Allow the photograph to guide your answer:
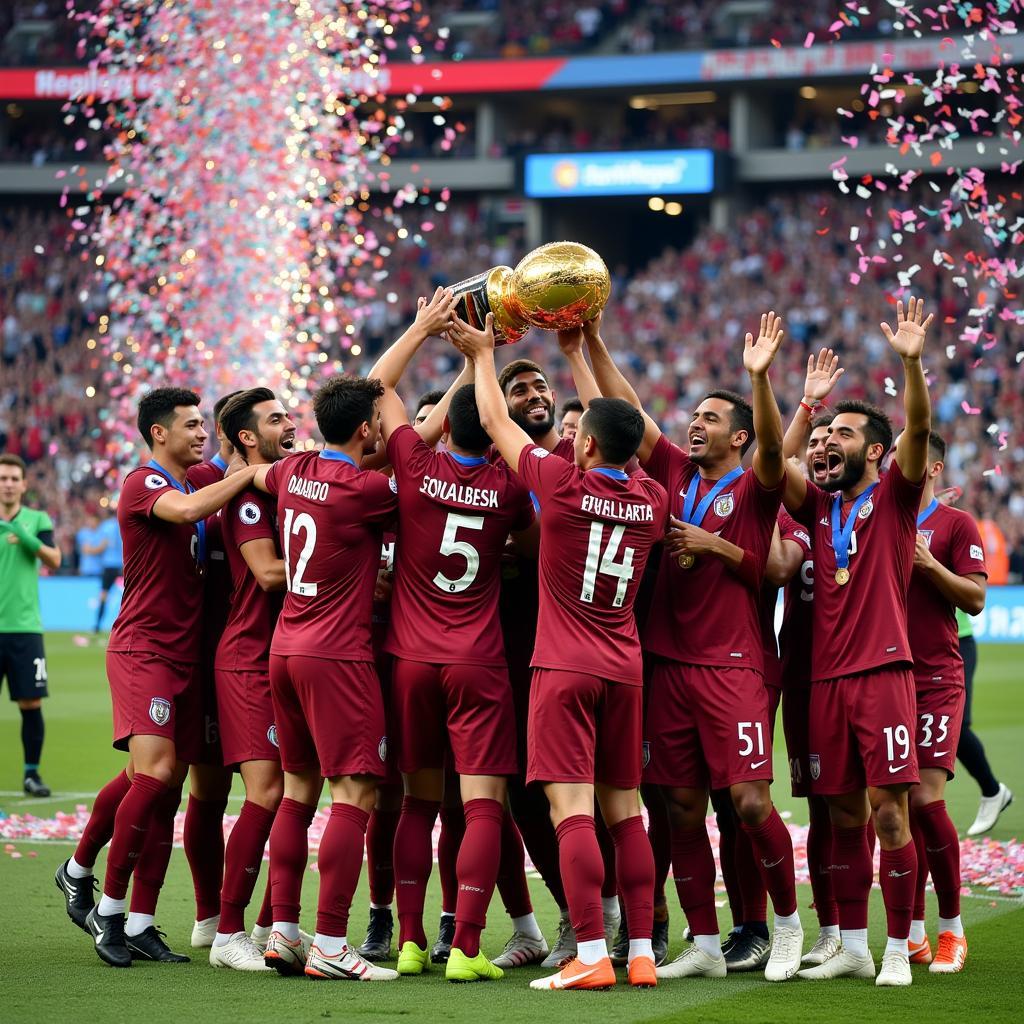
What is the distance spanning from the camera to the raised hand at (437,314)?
22.4 ft

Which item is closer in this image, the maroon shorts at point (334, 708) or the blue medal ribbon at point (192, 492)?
the maroon shorts at point (334, 708)

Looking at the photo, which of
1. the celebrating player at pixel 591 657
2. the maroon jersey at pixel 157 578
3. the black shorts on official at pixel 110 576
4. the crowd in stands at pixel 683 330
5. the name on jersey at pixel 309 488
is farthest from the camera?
the crowd in stands at pixel 683 330

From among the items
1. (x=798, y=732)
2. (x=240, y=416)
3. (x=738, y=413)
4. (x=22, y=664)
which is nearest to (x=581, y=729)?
(x=798, y=732)

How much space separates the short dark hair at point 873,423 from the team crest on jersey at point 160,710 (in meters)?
3.04

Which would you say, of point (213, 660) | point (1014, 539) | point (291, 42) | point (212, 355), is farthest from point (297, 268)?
point (213, 660)

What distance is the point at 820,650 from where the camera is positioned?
22.0 feet

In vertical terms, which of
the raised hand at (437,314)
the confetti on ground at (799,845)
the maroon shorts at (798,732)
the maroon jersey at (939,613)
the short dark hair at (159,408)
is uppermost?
the raised hand at (437,314)

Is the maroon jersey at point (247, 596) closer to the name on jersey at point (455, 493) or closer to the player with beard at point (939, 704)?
the name on jersey at point (455, 493)

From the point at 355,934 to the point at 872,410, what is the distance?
3.28 m

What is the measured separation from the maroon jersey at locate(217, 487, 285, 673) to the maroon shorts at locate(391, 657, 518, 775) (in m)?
0.65

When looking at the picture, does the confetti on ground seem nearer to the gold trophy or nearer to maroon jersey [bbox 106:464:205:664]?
maroon jersey [bbox 106:464:205:664]

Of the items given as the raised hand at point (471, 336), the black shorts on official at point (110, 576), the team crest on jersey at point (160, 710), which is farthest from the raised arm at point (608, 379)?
the black shorts on official at point (110, 576)

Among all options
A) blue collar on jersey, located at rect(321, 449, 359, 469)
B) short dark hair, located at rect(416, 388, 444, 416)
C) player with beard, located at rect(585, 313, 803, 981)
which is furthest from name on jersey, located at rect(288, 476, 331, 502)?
player with beard, located at rect(585, 313, 803, 981)

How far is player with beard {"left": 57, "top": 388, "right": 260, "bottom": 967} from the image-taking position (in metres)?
6.74
